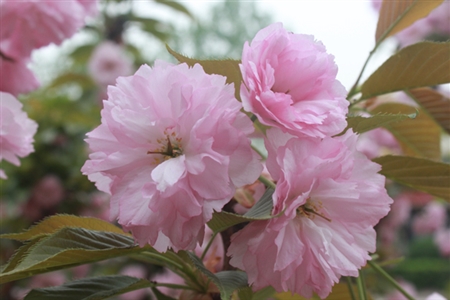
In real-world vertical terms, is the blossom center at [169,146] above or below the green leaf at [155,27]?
above

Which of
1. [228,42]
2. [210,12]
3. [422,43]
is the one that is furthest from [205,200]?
[210,12]

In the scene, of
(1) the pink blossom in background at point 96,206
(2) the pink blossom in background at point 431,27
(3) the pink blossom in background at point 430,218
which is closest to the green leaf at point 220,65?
(1) the pink blossom in background at point 96,206

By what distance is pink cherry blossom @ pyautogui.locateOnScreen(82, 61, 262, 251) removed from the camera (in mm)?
332

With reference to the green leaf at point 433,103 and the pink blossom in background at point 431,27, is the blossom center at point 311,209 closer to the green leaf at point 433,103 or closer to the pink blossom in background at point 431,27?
the green leaf at point 433,103

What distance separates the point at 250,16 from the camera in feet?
28.0

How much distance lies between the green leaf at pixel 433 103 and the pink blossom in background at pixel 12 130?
0.50 m

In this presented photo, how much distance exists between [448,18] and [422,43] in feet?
6.20

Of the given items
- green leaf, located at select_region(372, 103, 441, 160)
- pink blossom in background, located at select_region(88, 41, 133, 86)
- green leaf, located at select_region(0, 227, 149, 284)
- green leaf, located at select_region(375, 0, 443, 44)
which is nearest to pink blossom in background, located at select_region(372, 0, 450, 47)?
pink blossom in background, located at select_region(88, 41, 133, 86)

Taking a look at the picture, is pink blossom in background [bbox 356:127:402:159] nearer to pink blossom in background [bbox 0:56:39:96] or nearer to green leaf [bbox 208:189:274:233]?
pink blossom in background [bbox 0:56:39:96]

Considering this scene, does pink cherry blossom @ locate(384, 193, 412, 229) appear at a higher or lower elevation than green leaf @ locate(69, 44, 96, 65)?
lower

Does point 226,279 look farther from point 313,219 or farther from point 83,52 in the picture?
point 83,52

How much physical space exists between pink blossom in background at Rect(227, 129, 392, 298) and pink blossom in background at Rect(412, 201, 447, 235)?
313 cm

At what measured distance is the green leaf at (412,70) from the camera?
1.71 feet

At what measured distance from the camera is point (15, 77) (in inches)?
28.6
